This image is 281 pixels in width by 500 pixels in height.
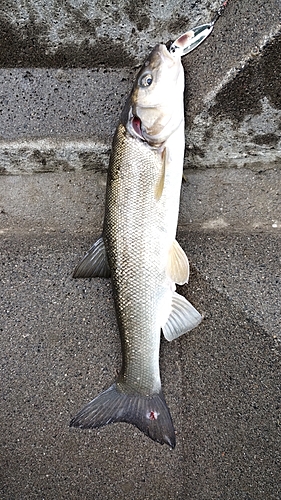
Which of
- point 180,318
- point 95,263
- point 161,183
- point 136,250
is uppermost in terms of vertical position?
point 161,183

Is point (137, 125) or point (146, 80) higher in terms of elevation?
point (146, 80)

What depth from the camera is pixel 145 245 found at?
5.84 feet

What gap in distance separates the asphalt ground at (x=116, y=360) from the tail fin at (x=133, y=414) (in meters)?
0.24

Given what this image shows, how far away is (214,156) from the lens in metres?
2.01

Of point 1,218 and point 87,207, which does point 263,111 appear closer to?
point 87,207

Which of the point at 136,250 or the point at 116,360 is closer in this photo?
the point at 136,250

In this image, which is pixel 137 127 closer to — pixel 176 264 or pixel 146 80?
pixel 146 80

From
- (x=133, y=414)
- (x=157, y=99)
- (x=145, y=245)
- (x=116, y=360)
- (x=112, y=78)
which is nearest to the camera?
(x=157, y=99)

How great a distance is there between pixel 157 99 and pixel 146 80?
0.09 metres

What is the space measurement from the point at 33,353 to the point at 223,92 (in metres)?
1.60

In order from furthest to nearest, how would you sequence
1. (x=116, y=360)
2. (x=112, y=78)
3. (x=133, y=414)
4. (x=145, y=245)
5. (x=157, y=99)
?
(x=116, y=360)
(x=112, y=78)
(x=133, y=414)
(x=145, y=245)
(x=157, y=99)

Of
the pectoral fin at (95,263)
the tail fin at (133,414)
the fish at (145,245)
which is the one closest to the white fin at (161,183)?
the fish at (145,245)

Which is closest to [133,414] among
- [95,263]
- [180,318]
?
[180,318]

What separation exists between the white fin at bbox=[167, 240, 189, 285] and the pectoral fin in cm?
29
